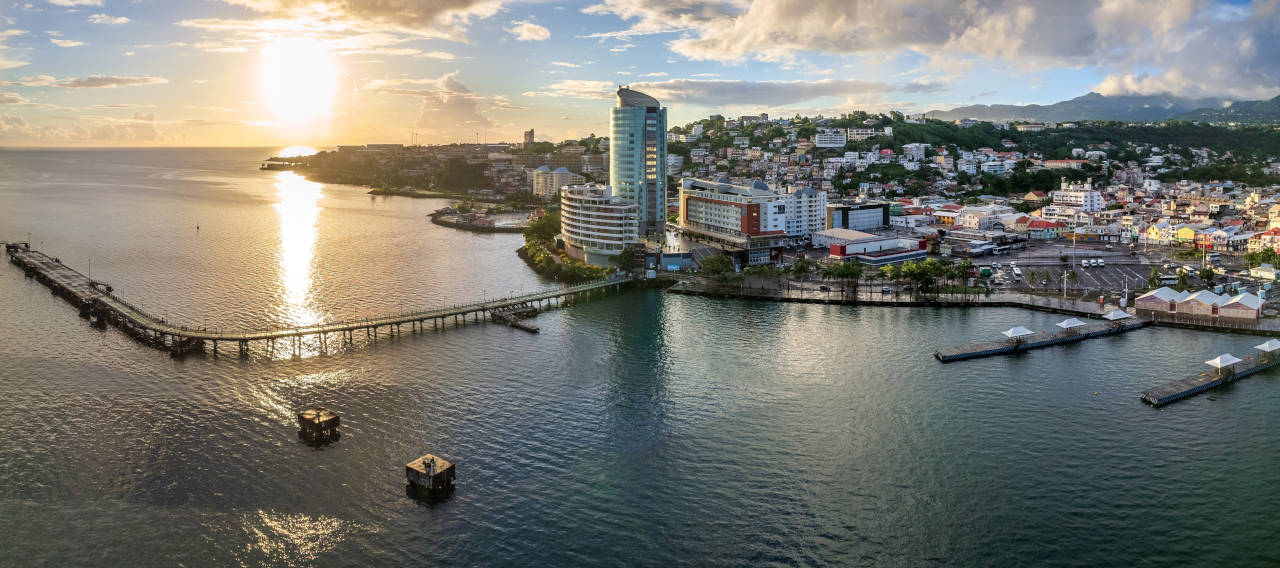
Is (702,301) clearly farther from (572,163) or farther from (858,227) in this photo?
(572,163)

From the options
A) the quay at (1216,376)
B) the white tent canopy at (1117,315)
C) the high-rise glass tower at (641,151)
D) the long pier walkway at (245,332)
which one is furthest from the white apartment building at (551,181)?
the quay at (1216,376)

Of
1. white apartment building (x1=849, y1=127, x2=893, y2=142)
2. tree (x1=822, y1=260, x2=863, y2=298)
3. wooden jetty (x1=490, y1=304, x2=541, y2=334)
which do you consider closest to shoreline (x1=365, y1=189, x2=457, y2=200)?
white apartment building (x1=849, y1=127, x2=893, y2=142)

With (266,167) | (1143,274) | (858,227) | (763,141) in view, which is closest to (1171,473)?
(1143,274)

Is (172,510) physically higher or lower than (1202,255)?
lower

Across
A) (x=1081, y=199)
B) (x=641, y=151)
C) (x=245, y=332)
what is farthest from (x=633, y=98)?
(x=1081, y=199)

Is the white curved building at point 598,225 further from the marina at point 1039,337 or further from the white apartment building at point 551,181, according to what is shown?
the white apartment building at point 551,181

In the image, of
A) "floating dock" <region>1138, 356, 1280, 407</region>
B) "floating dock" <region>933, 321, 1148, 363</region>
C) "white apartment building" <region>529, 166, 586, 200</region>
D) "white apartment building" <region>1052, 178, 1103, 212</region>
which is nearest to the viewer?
"floating dock" <region>1138, 356, 1280, 407</region>

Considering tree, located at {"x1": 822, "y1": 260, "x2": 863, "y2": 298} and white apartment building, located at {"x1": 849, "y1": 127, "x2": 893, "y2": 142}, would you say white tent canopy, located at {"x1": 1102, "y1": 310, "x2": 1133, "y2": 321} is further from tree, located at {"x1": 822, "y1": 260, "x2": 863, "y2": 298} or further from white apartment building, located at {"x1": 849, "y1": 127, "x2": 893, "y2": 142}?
white apartment building, located at {"x1": 849, "y1": 127, "x2": 893, "y2": 142}

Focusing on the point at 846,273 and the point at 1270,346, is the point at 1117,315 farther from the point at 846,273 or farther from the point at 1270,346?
the point at 846,273
